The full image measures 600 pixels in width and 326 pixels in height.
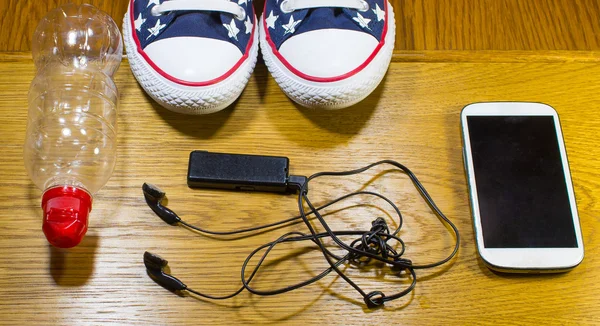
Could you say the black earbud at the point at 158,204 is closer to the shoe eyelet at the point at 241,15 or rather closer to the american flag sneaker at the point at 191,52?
the american flag sneaker at the point at 191,52

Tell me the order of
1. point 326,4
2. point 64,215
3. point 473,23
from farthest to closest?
point 473,23, point 326,4, point 64,215

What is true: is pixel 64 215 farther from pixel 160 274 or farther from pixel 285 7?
pixel 285 7

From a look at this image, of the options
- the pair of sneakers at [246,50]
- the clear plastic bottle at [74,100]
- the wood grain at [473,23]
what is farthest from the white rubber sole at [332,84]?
the clear plastic bottle at [74,100]

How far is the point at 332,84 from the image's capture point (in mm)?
650

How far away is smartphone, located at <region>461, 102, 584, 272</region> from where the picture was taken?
631 mm

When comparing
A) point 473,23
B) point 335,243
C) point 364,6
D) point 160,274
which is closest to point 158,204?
point 160,274

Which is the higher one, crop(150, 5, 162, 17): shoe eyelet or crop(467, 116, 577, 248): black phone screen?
crop(150, 5, 162, 17): shoe eyelet

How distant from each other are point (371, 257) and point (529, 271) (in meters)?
0.18

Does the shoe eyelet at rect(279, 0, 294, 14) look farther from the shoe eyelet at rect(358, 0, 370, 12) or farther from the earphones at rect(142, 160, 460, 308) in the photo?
the earphones at rect(142, 160, 460, 308)

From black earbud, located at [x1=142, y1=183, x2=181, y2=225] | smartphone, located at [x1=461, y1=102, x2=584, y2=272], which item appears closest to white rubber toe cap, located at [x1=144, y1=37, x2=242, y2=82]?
black earbud, located at [x1=142, y1=183, x2=181, y2=225]

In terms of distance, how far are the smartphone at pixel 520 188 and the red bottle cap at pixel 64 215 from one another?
0.43 m

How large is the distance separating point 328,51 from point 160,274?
1.04 feet

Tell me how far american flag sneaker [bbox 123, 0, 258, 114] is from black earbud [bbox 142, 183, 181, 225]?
0.33 feet

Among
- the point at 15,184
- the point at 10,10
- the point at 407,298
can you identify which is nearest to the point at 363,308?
the point at 407,298
